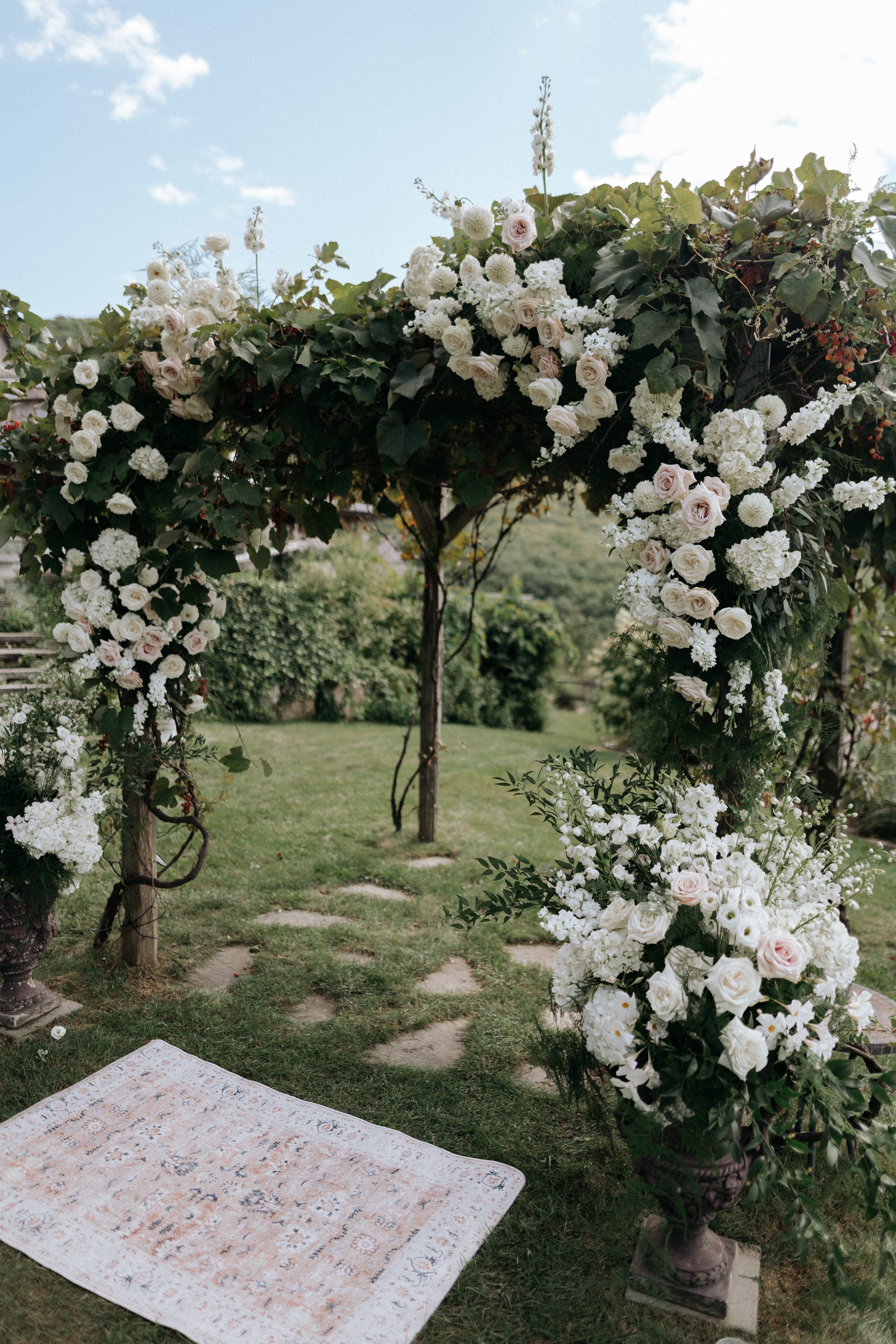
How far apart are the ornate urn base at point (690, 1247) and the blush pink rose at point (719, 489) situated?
134 centimetres

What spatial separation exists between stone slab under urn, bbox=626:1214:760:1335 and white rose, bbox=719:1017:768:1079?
562mm

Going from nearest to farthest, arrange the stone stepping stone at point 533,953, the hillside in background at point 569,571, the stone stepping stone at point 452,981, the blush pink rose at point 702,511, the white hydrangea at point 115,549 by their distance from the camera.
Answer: the blush pink rose at point 702,511, the white hydrangea at point 115,549, the stone stepping stone at point 452,981, the stone stepping stone at point 533,953, the hillside in background at point 569,571

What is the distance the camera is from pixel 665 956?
1.55 metres

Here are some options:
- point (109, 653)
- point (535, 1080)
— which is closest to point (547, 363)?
point (109, 653)

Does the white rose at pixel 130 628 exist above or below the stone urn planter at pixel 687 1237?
above

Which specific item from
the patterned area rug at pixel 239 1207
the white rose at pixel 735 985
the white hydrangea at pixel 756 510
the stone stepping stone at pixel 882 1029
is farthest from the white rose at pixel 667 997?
the white hydrangea at pixel 756 510

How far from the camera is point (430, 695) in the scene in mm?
4441

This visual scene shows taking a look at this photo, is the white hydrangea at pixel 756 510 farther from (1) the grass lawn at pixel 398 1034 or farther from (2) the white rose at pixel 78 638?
(2) the white rose at pixel 78 638

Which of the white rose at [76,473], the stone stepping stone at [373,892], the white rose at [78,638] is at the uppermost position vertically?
the white rose at [76,473]

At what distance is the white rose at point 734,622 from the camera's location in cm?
186

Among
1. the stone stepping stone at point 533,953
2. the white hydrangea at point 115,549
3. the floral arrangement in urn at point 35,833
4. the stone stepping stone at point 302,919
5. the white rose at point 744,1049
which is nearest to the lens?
the white rose at point 744,1049

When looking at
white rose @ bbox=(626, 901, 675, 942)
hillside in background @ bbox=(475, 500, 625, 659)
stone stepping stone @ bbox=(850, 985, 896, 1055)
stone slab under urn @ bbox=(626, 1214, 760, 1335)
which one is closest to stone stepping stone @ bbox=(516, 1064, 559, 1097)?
stone slab under urn @ bbox=(626, 1214, 760, 1335)

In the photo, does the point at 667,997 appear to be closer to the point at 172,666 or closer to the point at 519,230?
the point at 519,230

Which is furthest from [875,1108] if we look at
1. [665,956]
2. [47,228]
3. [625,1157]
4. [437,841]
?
[47,228]
